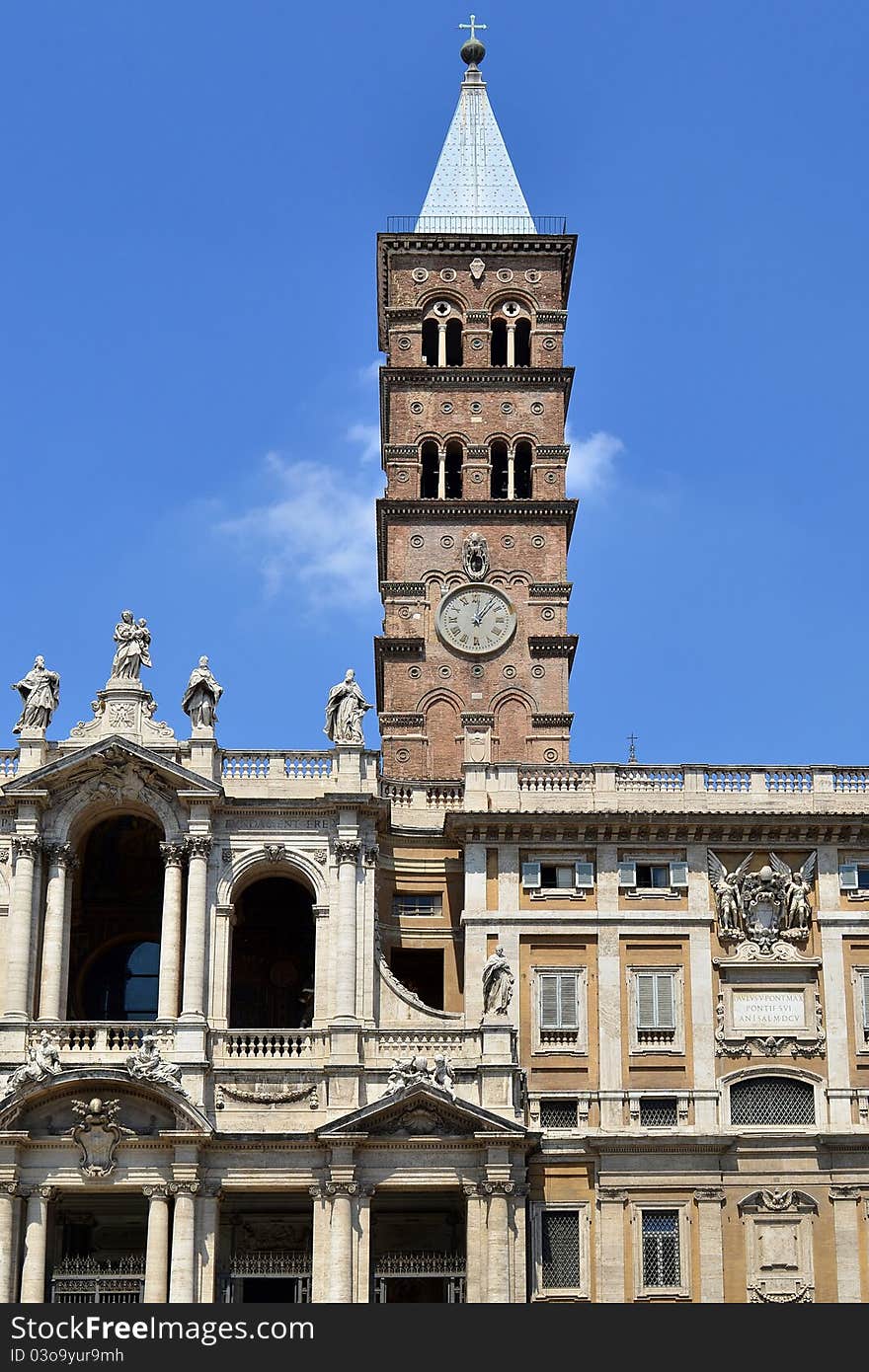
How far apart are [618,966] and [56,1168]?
639 inches

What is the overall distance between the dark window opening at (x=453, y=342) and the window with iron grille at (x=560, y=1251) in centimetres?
3558

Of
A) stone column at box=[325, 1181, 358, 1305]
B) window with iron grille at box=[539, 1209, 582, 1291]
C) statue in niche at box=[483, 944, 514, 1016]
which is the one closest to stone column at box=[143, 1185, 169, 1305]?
stone column at box=[325, 1181, 358, 1305]

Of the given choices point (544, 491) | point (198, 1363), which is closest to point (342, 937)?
point (198, 1363)

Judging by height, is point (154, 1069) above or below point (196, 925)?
below

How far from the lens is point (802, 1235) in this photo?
214 ft

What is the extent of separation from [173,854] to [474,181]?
3705cm

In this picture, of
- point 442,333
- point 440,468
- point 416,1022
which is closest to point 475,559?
point 440,468

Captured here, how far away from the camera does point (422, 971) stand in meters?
71.4

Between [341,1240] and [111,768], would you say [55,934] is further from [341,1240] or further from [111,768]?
[341,1240]

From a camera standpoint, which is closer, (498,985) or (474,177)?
(498,985)

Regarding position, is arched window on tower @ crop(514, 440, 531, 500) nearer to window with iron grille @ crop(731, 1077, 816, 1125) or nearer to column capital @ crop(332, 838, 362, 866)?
column capital @ crop(332, 838, 362, 866)

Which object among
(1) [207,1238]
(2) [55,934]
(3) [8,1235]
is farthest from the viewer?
(2) [55,934]

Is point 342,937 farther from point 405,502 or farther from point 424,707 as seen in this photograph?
point 405,502

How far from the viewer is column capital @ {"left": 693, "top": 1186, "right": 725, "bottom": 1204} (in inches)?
2562
